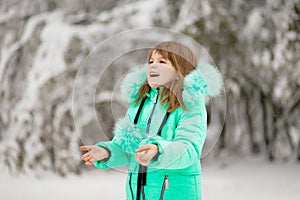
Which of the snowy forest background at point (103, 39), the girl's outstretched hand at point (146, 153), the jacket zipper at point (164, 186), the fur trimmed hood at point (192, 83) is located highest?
the snowy forest background at point (103, 39)

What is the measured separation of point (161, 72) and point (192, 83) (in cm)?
6

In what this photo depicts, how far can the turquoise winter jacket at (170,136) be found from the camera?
0.86 meters

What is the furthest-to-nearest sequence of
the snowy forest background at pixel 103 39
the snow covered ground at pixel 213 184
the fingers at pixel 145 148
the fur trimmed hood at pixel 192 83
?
the snowy forest background at pixel 103 39 < the snow covered ground at pixel 213 184 < the fur trimmed hood at pixel 192 83 < the fingers at pixel 145 148

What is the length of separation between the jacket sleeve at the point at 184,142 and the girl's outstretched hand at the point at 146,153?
0.01m

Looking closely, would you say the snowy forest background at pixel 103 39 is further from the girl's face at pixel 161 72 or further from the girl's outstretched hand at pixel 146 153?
the girl's outstretched hand at pixel 146 153

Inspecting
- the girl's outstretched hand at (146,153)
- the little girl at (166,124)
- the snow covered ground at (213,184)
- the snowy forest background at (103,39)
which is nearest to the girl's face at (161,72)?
the little girl at (166,124)

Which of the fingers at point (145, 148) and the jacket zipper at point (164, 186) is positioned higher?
the fingers at point (145, 148)

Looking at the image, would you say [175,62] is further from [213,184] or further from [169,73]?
[213,184]

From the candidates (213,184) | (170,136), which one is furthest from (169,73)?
(213,184)

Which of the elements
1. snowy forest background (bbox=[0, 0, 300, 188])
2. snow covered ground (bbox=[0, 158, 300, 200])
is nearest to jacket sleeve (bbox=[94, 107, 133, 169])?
Answer: snow covered ground (bbox=[0, 158, 300, 200])

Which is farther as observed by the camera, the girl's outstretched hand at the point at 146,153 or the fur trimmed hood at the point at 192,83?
the fur trimmed hood at the point at 192,83

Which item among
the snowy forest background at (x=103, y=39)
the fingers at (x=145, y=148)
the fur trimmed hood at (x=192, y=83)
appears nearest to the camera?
the fingers at (x=145, y=148)

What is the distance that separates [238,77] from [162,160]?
8.44 feet

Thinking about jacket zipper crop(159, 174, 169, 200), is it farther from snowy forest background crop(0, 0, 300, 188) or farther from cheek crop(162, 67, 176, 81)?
snowy forest background crop(0, 0, 300, 188)
